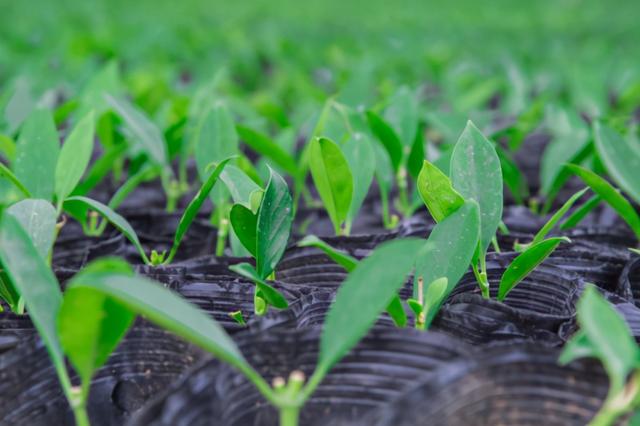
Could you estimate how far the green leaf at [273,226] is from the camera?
71 cm

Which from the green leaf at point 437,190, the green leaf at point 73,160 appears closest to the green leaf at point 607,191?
the green leaf at point 437,190

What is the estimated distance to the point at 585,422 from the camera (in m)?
0.55

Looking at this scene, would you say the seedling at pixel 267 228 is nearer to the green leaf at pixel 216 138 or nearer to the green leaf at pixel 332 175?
the green leaf at pixel 332 175

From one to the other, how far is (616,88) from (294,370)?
6.06 ft

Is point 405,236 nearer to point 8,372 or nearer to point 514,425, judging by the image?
point 514,425

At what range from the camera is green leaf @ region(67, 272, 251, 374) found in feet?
1.50

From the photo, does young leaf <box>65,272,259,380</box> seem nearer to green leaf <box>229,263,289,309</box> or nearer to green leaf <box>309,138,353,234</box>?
green leaf <box>229,263,289,309</box>

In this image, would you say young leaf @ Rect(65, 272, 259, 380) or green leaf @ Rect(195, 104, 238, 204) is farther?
green leaf @ Rect(195, 104, 238, 204)

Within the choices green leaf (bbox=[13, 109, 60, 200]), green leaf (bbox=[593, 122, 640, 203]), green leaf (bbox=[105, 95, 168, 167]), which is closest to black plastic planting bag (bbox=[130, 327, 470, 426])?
green leaf (bbox=[593, 122, 640, 203])

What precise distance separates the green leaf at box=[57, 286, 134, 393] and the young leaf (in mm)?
33

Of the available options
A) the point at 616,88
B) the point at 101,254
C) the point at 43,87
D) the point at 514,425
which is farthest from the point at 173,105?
the point at 616,88

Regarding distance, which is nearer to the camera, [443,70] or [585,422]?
[585,422]

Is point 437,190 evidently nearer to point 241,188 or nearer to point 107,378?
point 241,188

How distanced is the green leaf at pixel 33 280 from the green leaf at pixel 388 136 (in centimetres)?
56
